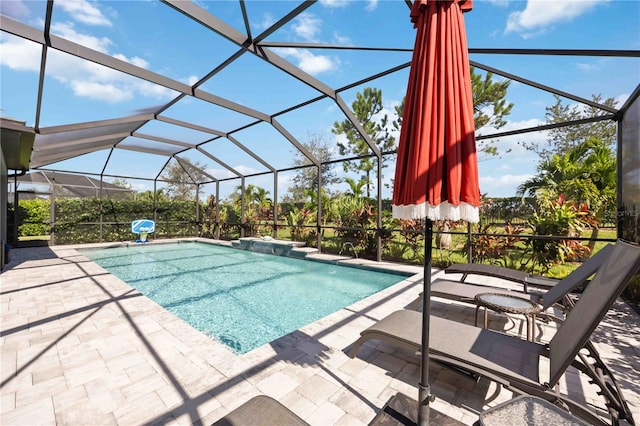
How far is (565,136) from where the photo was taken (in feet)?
68.9

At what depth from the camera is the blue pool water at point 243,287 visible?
5.51 m

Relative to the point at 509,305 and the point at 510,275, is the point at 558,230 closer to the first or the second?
the point at 510,275

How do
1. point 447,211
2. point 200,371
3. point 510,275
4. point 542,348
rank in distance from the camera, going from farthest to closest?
point 510,275 → point 200,371 → point 542,348 → point 447,211

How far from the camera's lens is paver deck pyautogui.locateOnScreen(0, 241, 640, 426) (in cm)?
246

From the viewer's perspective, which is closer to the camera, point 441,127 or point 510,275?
point 441,127

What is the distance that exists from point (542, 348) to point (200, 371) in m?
3.44

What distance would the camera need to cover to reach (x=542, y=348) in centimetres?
265

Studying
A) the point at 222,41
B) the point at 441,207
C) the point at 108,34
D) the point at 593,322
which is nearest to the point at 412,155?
the point at 441,207

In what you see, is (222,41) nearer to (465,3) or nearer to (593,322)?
(465,3)

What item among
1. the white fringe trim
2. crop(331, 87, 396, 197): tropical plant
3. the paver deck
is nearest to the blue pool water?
the paver deck

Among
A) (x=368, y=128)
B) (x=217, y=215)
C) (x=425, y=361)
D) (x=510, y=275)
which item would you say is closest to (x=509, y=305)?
(x=510, y=275)

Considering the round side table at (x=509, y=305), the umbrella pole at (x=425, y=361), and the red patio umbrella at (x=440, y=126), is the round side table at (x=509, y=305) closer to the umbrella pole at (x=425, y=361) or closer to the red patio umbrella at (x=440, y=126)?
the umbrella pole at (x=425, y=361)

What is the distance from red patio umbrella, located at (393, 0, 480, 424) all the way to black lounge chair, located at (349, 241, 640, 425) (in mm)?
1354

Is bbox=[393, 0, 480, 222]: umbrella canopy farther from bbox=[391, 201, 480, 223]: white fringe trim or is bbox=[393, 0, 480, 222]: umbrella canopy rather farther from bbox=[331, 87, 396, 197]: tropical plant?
bbox=[331, 87, 396, 197]: tropical plant
